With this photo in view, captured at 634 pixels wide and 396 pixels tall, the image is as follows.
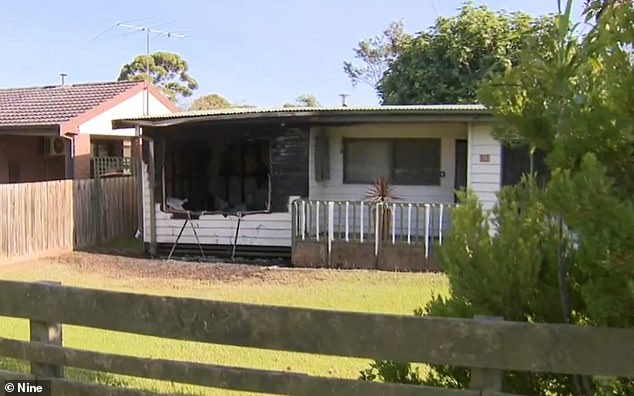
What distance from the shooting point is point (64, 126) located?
1581cm

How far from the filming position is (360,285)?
9672 millimetres

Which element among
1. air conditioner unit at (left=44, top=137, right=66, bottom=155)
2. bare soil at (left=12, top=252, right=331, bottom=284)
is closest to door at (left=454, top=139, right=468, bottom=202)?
bare soil at (left=12, top=252, right=331, bottom=284)

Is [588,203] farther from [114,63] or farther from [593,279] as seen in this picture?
[114,63]

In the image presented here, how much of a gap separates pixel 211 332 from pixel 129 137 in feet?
60.7

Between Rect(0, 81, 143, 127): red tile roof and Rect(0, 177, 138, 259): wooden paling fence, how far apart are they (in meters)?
2.56

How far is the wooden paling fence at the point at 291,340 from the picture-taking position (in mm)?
2471

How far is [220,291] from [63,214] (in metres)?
5.95

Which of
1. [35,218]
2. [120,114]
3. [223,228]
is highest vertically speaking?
[120,114]

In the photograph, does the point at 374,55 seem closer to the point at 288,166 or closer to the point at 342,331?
the point at 288,166

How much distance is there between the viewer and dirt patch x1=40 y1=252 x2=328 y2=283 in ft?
34.5

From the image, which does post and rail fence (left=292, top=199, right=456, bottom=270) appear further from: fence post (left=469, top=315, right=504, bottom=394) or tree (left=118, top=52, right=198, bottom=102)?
tree (left=118, top=52, right=198, bottom=102)

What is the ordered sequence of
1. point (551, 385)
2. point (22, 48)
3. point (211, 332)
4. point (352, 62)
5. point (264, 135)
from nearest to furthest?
point (551, 385) → point (211, 332) → point (264, 135) → point (22, 48) → point (352, 62)

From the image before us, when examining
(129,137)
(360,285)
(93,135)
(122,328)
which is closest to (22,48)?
(129,137)

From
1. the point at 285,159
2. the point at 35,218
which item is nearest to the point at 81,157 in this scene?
the point at 35,218
